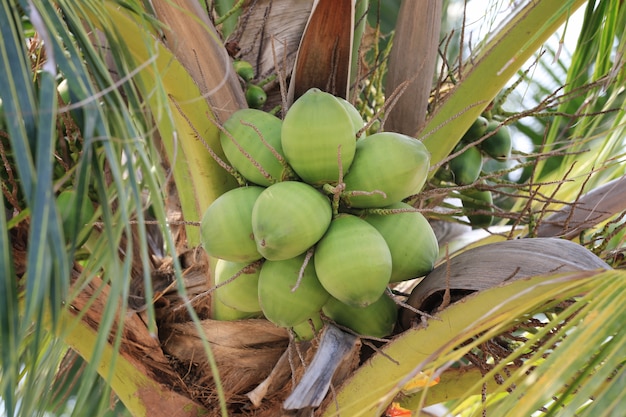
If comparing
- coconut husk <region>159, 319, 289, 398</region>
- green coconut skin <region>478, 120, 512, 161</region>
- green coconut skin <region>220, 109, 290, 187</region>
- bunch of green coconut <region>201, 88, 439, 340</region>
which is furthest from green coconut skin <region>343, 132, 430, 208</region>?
green coconut skin <region>478, 120, 512, 161</region>

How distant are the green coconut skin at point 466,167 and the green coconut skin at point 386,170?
47 centimetres

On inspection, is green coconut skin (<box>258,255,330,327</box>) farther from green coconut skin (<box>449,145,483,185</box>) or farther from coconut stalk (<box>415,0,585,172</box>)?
green coconut skin (<box>449,145,483,185</box>)

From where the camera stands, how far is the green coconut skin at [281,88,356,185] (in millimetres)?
1147

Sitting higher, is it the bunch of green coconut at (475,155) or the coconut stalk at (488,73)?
the coconut stalk at (488,73)

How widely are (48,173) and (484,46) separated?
3.69 feet

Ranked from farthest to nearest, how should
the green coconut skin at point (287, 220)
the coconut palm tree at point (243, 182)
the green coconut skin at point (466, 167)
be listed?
1. the green coconut skin at point (466, 167)
2. the green coconut skin at point (287, 220)
3. the coconut palm tree at point (243, 182)

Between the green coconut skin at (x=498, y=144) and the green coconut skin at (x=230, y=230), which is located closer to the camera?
the green coconut skin at (x=230, y=230)

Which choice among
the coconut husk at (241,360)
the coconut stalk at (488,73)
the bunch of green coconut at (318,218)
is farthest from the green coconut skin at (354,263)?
the coconut stalk at (488,73)

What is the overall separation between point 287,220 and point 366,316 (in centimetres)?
30

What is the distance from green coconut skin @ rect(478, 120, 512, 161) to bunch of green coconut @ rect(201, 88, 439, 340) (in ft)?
1.65


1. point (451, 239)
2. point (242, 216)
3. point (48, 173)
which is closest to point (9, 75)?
point (48, 173)

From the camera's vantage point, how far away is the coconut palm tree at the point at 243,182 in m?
0.87

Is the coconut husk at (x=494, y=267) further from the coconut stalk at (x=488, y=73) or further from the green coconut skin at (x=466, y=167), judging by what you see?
the green coconut skin at (x=466, y=167)

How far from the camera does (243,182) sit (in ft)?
4.23
